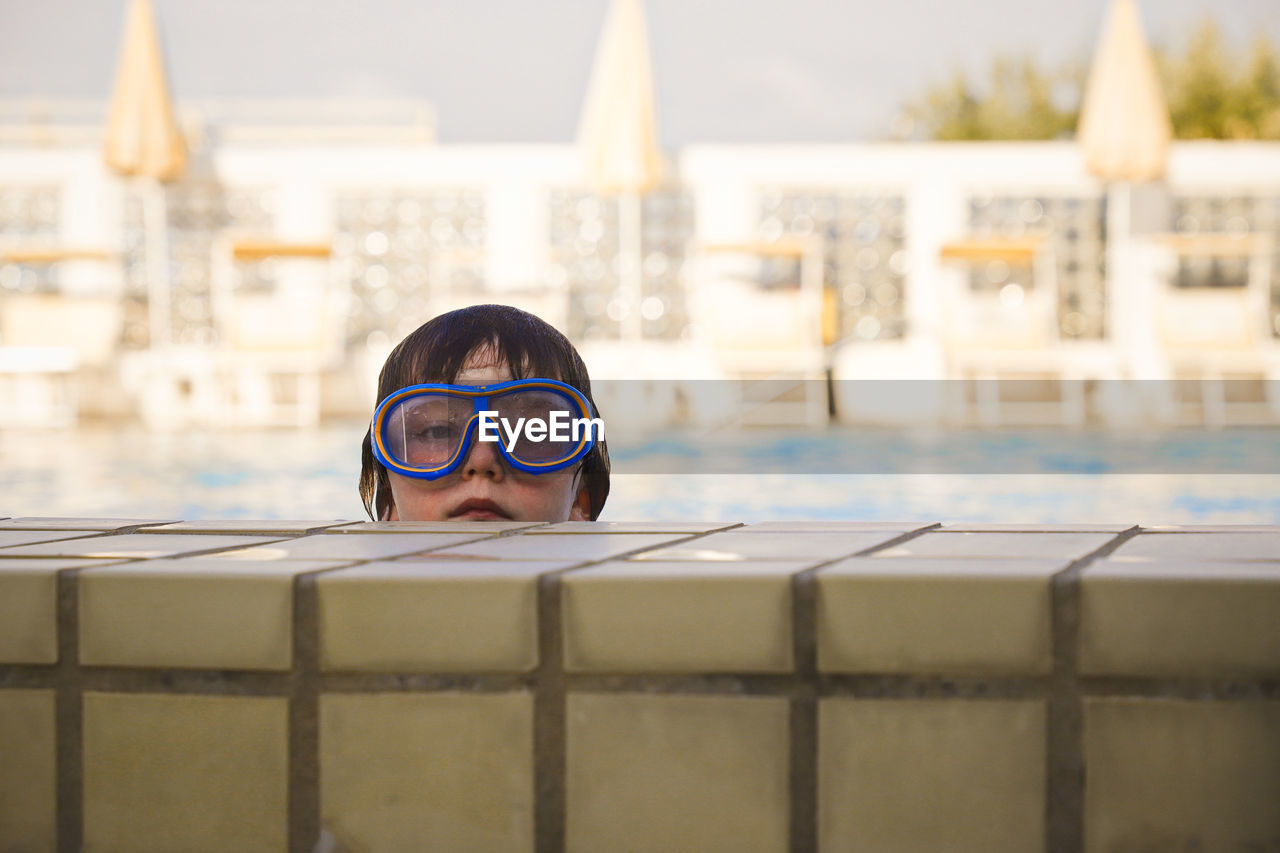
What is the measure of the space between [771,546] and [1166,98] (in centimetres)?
3465

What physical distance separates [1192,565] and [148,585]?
529mm

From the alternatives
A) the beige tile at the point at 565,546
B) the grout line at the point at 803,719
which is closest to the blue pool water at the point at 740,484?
the beige tile at the point at 565,546

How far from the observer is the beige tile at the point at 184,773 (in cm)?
61

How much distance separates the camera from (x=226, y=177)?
33.3 feet

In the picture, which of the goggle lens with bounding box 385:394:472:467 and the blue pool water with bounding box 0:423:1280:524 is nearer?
the goggle lens with bounding box 385:394:472:467

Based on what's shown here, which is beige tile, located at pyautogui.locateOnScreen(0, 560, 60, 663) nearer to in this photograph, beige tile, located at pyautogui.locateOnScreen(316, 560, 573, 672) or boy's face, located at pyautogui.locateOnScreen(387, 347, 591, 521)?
beige tile, located at pyautogui.locateOnScreen(316, 560, 573, 672)

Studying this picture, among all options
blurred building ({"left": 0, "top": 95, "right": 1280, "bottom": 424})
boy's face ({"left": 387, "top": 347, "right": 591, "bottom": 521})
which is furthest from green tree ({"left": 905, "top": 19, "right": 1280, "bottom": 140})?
boy's face ({"left": 387, "top": 347, "right": 591, "bottom": 521})

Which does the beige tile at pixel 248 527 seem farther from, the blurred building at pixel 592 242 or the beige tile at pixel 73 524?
the blurred building at pixel 592 242

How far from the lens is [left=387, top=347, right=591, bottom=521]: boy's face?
1267mm

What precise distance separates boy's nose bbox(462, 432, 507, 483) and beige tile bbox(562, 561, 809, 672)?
0.67m

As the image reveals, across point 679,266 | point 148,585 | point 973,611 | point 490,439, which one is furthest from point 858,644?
point 679,266

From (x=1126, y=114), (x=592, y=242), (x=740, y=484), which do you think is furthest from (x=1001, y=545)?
(x=592, y=242)

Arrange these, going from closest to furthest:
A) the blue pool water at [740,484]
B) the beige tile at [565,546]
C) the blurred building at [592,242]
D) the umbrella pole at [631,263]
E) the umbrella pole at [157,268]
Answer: the beige tile at [565,546] → the blue pool water at [740,484] → the umbrella pole at [631,263] → the blurred building at [592,242] → the umbrella pole at [157,268]

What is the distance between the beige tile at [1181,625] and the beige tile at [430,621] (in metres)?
0.27
